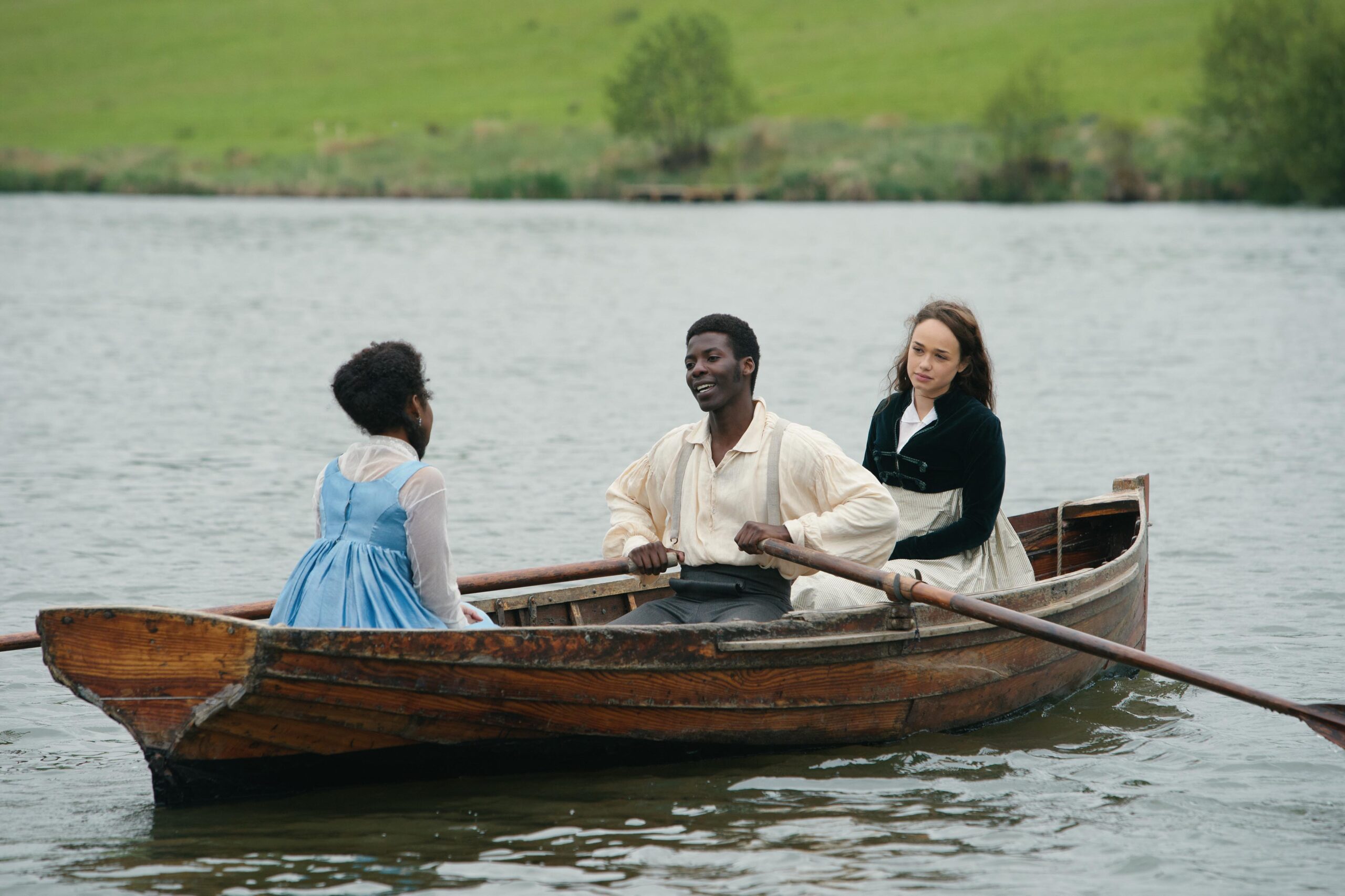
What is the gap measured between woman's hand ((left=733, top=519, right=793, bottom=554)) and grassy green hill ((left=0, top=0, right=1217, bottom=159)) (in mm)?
70679

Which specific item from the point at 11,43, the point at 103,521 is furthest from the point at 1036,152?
the point at 11,43

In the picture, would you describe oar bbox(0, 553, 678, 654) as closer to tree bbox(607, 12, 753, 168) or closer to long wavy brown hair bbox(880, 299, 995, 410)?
long wavy brown hair bbox(880, 299, 995, 410)

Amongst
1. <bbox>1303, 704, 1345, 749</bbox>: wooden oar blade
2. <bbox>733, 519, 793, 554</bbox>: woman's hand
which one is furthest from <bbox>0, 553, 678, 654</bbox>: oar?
<bbox>1303, 704, 1345, 749</bbox>: wooden oar blade

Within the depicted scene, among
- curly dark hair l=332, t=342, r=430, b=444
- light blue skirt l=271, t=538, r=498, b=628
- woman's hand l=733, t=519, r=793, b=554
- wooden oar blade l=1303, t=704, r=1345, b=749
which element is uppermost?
curly dark hair l=332, t=342, r=430, b=444

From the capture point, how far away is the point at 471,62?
102188mm

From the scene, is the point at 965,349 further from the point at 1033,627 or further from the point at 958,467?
the point at 1033,627

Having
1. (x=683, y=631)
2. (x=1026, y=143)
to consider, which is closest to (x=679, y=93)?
(x=1026, y=143)

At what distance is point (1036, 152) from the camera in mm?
63812

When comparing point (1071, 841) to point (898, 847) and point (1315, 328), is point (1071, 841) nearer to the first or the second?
point (898, 847)

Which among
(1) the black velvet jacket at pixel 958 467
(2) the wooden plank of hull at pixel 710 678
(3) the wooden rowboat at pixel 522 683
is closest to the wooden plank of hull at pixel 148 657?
(3) the wooden rowboat at pixel 522 683

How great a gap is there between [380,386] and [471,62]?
99923 mm

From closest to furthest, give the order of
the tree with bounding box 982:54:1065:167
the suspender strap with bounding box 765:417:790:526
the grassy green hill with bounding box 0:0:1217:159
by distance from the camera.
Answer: the suspender strap with bounding box 765:417:790:526
the tree with bounding box 982:54:1065:167
the grassy green hill with bounding box 0:0:1217:159

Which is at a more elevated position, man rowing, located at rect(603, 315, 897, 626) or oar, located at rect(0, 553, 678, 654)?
man rowing, located at rect(603, 315, 897, 626)

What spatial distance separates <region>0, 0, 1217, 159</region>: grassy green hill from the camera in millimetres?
84000
